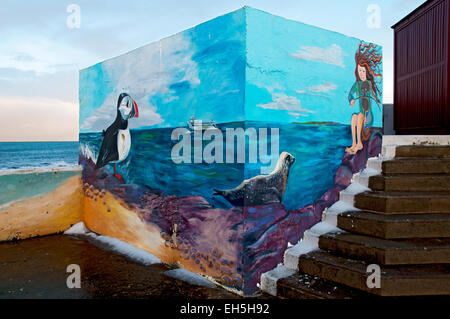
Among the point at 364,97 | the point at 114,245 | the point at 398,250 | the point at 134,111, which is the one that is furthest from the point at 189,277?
the point at 364,97

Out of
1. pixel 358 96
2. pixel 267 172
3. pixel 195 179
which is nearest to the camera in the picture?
→ pixel 267 172

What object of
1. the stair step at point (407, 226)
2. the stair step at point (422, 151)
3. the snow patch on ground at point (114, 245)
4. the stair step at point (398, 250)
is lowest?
the snow patch on ground at point (114, 245)

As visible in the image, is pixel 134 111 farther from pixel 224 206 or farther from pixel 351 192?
pixel 351 192

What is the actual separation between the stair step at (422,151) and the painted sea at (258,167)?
89 centimetres

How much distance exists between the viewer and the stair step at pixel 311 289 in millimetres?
2857

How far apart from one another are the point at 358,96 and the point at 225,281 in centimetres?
313

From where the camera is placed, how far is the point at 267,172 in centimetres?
347

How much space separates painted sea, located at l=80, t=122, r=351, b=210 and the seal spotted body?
62 mm

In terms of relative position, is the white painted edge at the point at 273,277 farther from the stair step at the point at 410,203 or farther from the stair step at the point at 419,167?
the stair step at the point at 419,167

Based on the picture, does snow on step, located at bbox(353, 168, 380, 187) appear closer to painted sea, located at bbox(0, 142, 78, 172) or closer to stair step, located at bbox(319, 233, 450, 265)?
stair step, located at bbox(319, 233, 450, 265)

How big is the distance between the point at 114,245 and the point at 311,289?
3.68 m

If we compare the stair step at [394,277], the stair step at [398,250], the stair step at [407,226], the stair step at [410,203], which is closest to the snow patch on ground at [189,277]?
the stair step at [394,277]
